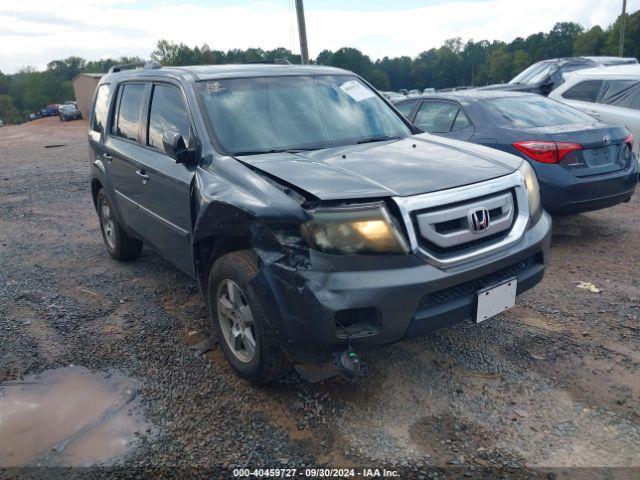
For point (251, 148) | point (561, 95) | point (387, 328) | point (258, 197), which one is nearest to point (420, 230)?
point (387, 328)

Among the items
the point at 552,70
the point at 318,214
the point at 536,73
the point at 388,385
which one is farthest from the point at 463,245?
the point at 536,73

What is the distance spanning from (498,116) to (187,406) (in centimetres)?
442

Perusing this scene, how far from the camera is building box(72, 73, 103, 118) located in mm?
41281

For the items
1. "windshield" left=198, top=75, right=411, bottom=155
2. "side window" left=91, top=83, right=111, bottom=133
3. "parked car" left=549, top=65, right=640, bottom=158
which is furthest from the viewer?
"parked car" left=549, top=65, right=640, bottom=158

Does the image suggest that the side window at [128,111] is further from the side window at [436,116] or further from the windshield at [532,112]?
the windshield at [532,112]

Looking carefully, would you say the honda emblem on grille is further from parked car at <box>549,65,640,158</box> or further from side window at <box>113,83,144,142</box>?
parked car at <box>549,65,640,158</box>

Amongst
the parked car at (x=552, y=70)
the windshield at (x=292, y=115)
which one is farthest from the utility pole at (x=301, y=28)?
the windshield at (x=292, y=115)

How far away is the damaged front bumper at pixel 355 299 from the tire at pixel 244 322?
12cm

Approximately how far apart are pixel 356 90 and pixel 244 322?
7.35 ft

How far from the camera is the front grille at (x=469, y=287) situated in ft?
9.18

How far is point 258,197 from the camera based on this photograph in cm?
291

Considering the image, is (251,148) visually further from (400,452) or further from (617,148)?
(617,148)

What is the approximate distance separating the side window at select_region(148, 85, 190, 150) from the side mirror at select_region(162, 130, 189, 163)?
0.81 feet

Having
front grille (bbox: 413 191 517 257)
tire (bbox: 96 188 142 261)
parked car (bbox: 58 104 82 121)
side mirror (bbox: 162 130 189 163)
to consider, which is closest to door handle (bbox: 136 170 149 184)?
side mirror (bbox: 162 130 189 163)
